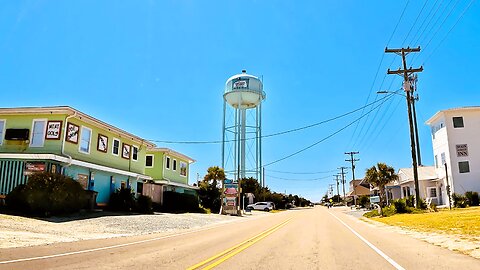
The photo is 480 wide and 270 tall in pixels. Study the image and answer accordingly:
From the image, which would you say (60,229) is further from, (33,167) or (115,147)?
(115,147)

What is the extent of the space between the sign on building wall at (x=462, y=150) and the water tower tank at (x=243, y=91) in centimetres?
2593

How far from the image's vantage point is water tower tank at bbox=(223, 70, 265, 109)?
54156mm

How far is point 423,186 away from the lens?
48531 millimetres

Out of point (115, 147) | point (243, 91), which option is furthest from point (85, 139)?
point (243, 91)

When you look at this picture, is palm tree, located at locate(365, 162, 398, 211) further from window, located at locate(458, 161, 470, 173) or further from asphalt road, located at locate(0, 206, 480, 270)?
asphalt road, located at locate(0, 206, 480, 270)

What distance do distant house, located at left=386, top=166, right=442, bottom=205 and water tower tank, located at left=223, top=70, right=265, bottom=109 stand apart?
22.1 metres

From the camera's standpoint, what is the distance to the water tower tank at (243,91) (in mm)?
54156

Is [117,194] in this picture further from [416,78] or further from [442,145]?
[442,145]

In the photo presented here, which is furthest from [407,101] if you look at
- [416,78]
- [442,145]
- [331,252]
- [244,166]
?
[244,166]

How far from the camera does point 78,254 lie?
9680 mm

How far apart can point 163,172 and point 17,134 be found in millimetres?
17695

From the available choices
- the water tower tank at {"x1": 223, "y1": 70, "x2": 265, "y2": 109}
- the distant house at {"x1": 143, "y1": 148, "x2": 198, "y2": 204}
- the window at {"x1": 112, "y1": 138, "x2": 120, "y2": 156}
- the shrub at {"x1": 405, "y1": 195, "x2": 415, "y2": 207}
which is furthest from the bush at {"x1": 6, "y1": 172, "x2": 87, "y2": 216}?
the water tower tank at {"x1": 223, "y1": 70, "x2": 265, "y2": 109}

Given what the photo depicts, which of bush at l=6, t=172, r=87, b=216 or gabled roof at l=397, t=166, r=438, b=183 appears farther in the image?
gabled roof at l=397, t=166, r=438, b=183

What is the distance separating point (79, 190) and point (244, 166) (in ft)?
118
